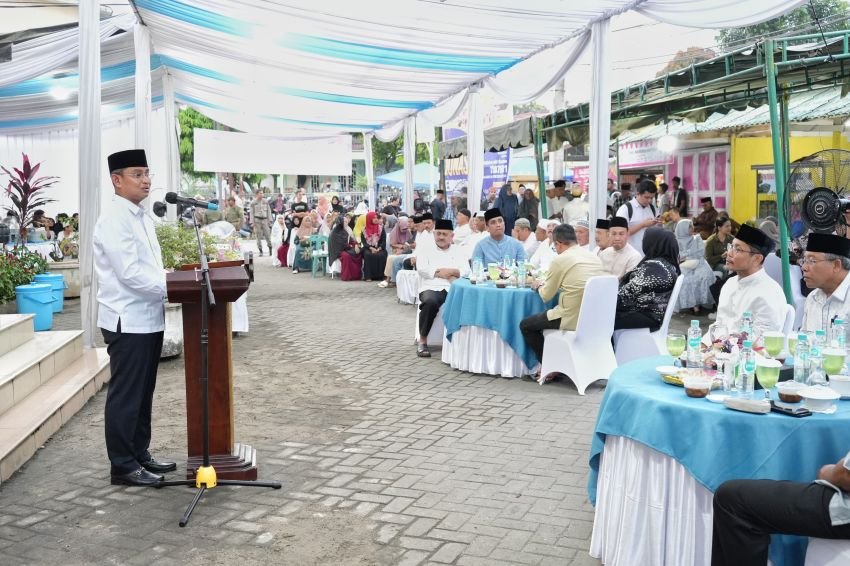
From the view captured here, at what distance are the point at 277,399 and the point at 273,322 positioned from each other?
3959 millimetres

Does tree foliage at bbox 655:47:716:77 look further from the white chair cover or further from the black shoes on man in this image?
the black shoes on man

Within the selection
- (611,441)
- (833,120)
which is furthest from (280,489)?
(833,120)

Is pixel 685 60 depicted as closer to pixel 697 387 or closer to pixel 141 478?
pixel 697 387

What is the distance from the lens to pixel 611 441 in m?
3.26

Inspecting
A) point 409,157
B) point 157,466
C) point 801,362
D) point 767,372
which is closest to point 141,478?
point 157,466

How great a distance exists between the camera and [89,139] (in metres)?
6.85

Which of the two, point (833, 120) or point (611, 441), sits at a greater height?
point (833, 120)

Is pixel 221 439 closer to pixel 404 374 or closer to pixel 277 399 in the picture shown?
pixel 277 399

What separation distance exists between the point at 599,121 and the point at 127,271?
208 inches

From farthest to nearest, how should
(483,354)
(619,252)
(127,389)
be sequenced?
(619,252), (483,354), (127,389)

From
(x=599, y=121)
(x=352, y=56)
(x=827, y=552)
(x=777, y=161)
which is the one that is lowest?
(x=827, y=552)

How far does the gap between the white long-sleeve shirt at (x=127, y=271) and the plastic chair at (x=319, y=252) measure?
11634 mm

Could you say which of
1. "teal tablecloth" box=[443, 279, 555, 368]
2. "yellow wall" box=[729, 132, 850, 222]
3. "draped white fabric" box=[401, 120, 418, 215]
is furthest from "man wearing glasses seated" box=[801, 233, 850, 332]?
"draped white fabric" box=[401, 120, 418, 215]

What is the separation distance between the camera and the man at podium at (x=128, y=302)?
398 cm
